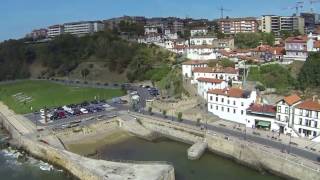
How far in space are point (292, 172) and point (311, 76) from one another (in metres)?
26.5

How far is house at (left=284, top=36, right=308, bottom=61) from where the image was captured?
74.3m

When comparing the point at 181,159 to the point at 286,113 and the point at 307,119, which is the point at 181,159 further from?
the point at 307,119

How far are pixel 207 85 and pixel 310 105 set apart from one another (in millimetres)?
23529

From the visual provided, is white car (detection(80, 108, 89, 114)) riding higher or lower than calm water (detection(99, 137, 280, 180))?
higher

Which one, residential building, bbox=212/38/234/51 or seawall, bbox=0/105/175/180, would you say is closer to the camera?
seawall, bbox=0/105/175/180

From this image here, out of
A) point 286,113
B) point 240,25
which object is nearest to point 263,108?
point 286,113

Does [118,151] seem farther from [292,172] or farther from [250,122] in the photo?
[292,172]

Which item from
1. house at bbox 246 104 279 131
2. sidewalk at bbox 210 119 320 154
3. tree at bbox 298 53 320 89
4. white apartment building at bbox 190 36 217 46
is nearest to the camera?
sidewalk at bbox 210 119 320 154

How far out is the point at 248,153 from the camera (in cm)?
4688

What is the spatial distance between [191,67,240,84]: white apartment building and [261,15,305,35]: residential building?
2629 inches

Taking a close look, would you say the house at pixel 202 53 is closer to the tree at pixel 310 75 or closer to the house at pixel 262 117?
the tree at pixel 310 75

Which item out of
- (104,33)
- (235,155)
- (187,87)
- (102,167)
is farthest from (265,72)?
(104,33)

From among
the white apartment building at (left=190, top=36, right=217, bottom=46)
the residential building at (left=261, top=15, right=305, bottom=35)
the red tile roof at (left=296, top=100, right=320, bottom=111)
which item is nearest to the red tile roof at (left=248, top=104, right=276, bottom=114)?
the red tile roof at (left=296, top=100, right=320, bottom=111)

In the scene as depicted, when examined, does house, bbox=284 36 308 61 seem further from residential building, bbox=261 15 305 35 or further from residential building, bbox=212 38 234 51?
residential building, bbox=261 15 305 35
